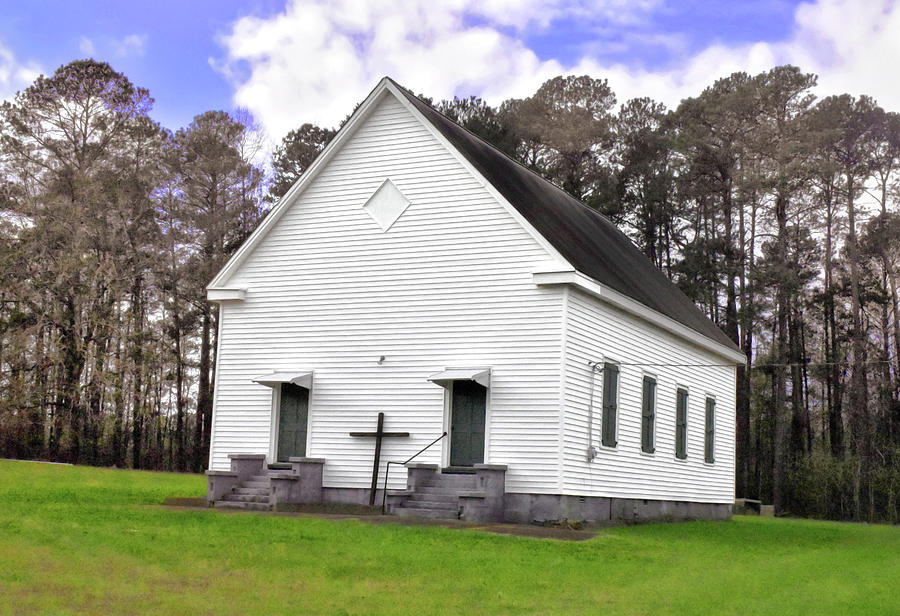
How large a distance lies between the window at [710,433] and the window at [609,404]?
661 cm

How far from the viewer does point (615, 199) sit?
141 feet

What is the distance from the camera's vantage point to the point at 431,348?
18906 millimetres

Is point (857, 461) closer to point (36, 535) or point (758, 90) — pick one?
point (758, 90)

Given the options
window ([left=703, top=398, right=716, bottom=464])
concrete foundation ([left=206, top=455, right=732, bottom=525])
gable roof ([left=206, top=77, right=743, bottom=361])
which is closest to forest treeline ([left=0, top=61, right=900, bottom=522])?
window ([left=703, top=398, right=716, bottom=464])

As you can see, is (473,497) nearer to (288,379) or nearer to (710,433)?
(288,379)

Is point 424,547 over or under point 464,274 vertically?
under

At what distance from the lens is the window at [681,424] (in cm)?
2317

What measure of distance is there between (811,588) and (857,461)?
26415mm

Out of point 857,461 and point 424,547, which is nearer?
point 424,547

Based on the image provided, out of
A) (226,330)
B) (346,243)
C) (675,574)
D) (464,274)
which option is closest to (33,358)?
(226,330)

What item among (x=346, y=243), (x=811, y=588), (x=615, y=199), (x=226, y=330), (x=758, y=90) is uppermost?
(x=758, y=90)

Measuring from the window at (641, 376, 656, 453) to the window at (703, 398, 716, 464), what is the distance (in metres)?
4.33

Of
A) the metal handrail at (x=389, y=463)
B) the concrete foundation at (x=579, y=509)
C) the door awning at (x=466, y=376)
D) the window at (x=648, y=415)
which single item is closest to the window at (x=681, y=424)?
the concrete foundation at (x=579, y=509)

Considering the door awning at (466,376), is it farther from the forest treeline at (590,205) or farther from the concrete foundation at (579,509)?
the forest treeline at (590,205)
